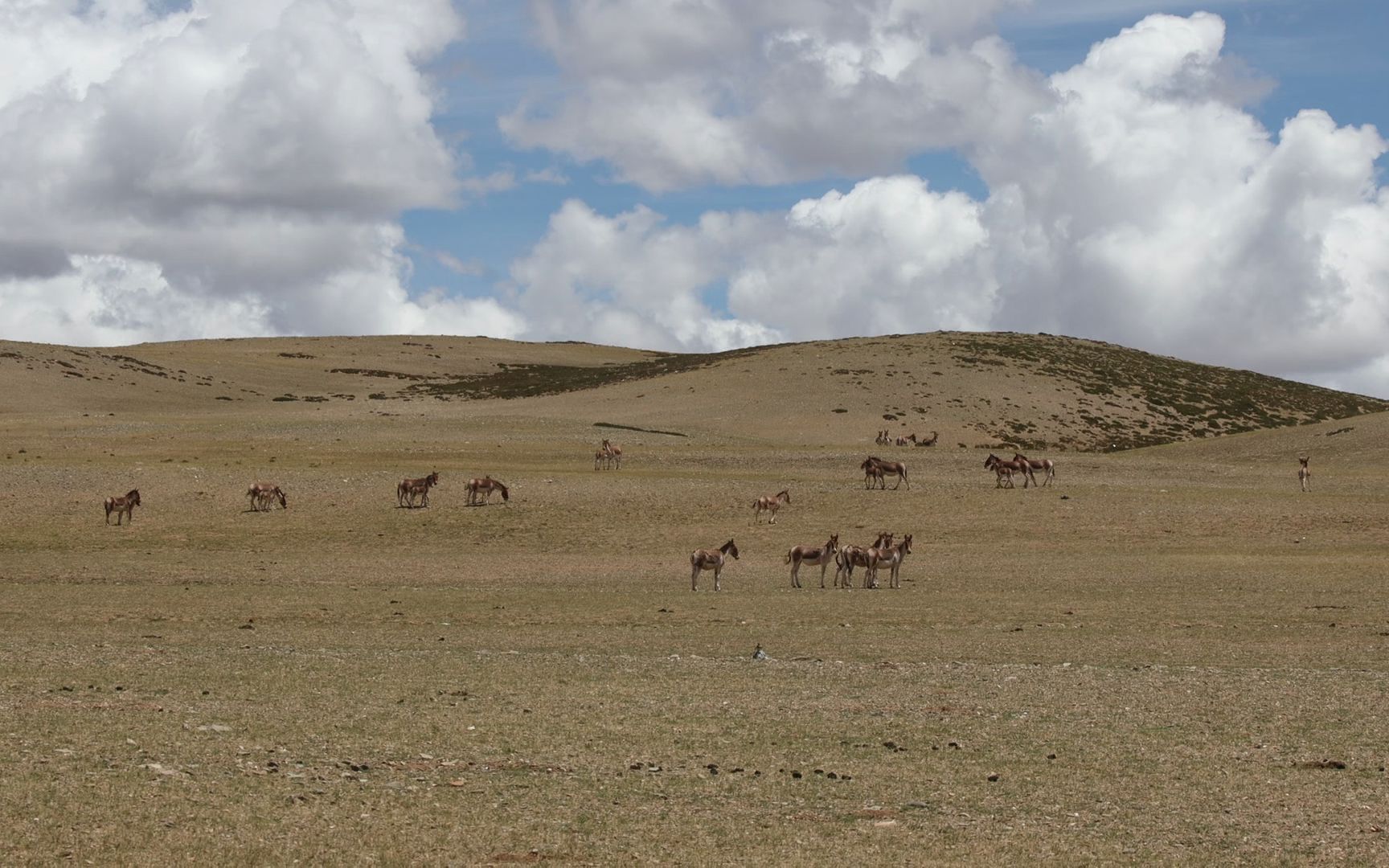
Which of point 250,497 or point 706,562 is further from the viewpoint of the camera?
point 250,497

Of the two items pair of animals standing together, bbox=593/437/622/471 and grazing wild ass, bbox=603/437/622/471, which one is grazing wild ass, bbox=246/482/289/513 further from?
grazing wild ass, bbox=603/437/622/471

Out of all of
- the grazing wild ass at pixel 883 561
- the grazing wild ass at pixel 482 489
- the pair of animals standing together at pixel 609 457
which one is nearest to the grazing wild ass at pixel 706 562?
the grazing wild ass at pixel 883 561

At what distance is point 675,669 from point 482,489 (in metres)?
26.8

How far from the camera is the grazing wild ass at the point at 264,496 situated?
4138cm

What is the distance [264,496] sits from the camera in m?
41.4

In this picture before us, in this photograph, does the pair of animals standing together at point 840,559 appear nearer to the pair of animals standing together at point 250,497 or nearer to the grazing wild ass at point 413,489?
the grazing wild ass at point 413,489

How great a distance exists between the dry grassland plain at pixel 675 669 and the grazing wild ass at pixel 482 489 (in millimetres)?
804

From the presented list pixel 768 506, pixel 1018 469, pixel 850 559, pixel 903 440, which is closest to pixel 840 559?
pixel 850 559

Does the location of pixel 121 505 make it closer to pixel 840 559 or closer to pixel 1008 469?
pixel 840 559

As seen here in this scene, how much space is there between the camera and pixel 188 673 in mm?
16312

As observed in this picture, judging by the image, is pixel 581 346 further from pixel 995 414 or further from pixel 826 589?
pixel 826 589

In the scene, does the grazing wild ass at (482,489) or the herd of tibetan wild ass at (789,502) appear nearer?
the herd of tibetan wild ass at (789,502)

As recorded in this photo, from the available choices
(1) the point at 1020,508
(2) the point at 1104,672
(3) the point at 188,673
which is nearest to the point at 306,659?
(3) the point at 188,673

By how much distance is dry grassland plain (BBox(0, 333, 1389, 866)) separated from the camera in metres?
9.80
